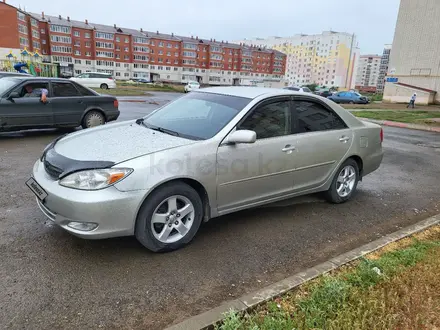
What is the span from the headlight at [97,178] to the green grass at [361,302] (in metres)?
1.45

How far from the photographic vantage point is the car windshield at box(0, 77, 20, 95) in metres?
8.06

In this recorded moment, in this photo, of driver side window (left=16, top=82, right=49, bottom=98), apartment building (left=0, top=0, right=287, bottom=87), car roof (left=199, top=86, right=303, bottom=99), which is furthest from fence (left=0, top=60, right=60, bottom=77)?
apartment building (left=0, top=0, right=287, bottom=87)

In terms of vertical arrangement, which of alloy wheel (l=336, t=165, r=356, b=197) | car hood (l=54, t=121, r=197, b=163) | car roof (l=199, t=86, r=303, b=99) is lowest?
alloy wheel (l=336, t=165, r=356, b=197)

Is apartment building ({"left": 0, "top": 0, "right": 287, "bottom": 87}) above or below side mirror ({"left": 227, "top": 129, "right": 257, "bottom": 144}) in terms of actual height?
above

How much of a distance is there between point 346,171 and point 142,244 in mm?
3213

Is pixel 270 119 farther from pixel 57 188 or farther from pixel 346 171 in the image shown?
pixel 57 188

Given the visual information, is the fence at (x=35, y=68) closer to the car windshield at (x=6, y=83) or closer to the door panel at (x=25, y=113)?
the car windshield at (x=6, y=83)

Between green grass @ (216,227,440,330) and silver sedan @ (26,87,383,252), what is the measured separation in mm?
1216

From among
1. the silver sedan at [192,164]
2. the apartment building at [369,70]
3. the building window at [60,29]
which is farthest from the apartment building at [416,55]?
the apartment building at [369,70]

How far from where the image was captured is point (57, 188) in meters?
3.03

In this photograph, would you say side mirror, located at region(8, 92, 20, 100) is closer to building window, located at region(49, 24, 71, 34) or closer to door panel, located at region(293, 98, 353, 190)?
door panel, located at region(293, 98, 353, 190)

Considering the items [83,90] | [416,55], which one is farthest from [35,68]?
[416,55]

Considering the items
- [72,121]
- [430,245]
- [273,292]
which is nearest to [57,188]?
[273,292]

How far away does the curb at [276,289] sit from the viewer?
2365 millimetres
